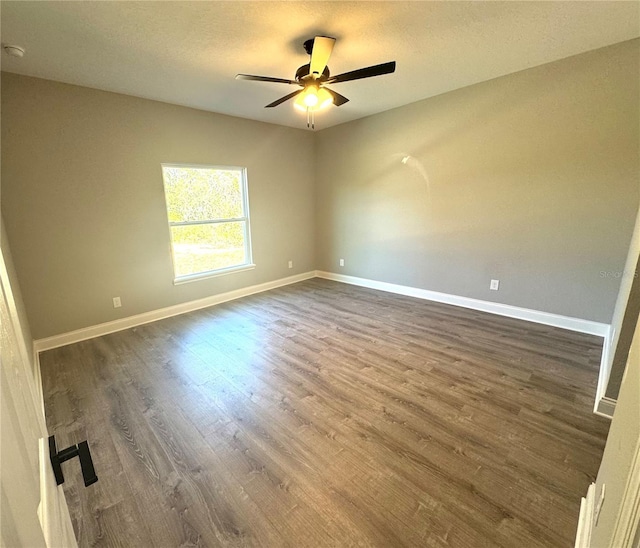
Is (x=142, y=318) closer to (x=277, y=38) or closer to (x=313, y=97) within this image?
(x=313, y=97)

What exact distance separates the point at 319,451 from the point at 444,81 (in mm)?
3771

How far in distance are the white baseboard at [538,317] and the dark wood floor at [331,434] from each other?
0.09 m

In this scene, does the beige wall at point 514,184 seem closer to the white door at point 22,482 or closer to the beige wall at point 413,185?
the beige wall at point 413,185

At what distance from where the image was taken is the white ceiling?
2.02 metres

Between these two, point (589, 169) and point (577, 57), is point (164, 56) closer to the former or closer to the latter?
point (577, 57)

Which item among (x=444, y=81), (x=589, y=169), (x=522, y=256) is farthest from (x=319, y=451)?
(x=444, y=81)

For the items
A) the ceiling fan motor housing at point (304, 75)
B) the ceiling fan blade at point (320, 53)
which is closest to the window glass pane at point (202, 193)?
the ceiling fan motor housing at point (304, 75)

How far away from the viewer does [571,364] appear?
8.59 feet

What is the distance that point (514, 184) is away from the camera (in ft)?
11.1

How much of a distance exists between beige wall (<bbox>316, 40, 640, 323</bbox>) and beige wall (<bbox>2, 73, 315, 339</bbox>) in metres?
2.21

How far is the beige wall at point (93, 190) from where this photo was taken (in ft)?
9.24

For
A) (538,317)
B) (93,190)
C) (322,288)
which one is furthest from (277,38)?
(538,317)

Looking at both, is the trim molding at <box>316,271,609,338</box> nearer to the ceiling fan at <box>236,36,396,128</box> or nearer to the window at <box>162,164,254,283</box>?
the window at <box>162,164,254,283</box>

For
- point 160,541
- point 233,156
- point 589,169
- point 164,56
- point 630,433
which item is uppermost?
point 164,56
